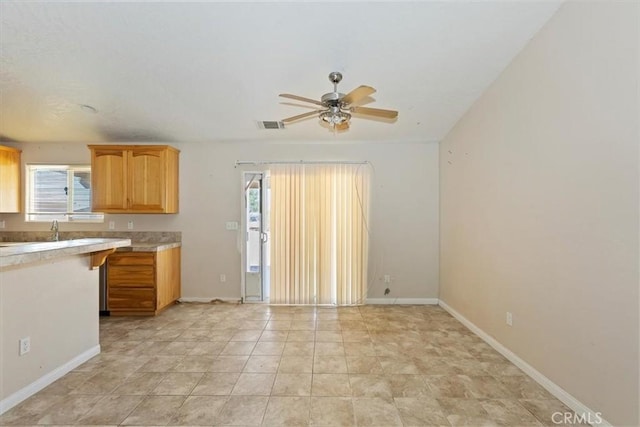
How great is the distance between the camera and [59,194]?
15.0 feet

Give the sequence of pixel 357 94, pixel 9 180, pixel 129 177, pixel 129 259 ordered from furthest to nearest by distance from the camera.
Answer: pixel 9 180, pixel 129 177, pixel 129 259, pixel 357 94

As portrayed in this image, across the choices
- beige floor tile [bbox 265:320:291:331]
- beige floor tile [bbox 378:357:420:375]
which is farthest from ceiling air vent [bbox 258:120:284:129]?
beige floor tile [bbox 378:357:420:375]

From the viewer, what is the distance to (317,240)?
4.45 m

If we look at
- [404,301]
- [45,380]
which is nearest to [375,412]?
[45,380]

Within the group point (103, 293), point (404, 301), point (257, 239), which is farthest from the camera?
point (257, 239)

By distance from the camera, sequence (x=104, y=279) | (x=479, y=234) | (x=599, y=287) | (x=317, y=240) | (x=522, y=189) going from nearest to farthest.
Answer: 1. (x=599, y=287)
2. (x=522, y=189)
3. (x=479, y=234)
4. (x=104, y=279)
5. (x=317, y=240)

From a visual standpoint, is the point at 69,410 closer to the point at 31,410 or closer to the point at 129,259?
the point at 31,410

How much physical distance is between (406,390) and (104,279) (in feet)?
13.5

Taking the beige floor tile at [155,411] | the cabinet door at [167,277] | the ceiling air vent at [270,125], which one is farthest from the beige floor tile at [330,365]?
the ceiling air vent at [270,125]

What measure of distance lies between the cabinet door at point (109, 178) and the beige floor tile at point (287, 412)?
3.55 meters

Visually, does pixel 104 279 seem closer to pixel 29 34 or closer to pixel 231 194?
pixel 231 194

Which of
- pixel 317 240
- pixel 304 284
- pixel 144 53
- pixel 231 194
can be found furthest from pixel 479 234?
pixel 144 53

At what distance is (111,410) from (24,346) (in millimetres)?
817

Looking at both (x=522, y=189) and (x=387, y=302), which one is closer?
(x=522, y=189)
